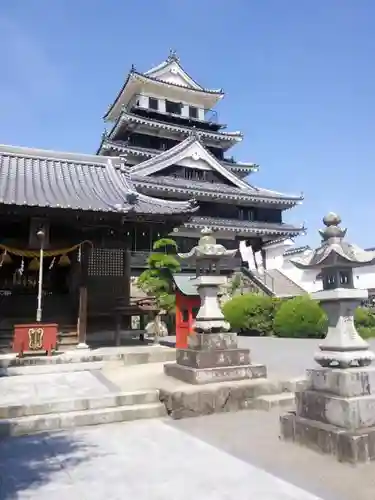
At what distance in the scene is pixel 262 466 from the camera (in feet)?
13.8

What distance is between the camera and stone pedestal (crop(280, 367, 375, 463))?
13.8ft

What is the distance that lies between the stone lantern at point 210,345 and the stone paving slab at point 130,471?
6.48ft

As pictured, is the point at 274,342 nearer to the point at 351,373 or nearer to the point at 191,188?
the point at 351,373

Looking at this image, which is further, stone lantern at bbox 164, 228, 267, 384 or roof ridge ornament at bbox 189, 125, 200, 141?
roof ridge ornament at bbox 189, 125, 200, 141

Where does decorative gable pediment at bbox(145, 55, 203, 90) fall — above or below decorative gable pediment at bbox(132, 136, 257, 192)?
above

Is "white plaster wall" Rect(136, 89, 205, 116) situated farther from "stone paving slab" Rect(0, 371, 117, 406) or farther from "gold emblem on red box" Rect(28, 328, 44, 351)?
"stone paving slab" Rect(0, 371, 117, 406)

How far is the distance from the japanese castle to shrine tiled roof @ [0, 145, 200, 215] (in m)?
12.9

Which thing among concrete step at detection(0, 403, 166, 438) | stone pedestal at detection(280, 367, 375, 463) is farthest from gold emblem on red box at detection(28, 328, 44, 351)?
stone pedestal at detection(280, 367, 375, 463)

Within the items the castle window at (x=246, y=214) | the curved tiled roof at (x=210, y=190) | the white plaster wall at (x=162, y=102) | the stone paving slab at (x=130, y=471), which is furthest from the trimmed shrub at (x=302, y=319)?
the white plaster wall at (x=162, y=102)

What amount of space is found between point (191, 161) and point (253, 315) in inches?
725

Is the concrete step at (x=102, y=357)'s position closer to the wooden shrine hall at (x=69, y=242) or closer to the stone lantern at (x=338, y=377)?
the wooden shrine hall at (x=69, y=242)

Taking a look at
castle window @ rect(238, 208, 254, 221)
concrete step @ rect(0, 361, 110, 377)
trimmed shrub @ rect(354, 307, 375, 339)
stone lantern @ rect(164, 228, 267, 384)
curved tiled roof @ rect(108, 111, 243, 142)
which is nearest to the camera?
stone lantern @ rect(164, 228, 267, 384)

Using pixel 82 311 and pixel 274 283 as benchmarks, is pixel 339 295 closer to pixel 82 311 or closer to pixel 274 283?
pixel 82 311

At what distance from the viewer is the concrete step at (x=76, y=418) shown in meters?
5.69
